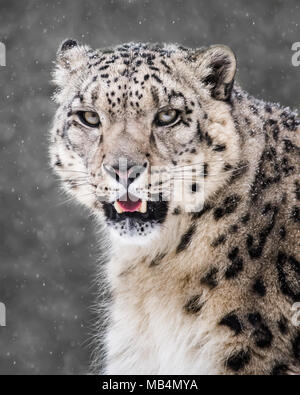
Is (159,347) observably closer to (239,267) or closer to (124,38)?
(239,267)

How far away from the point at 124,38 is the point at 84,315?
447 centimetres

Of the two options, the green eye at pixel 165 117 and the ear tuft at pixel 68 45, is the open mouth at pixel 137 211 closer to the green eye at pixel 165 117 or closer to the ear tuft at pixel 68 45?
the green eye at pixel 165 117

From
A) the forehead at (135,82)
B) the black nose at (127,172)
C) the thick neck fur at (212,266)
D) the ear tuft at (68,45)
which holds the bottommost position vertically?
the thick neck fur at (212,266)

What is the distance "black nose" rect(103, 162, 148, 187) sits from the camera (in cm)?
381

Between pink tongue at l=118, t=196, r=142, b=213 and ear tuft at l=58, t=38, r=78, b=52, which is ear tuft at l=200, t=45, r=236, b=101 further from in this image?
ear tuft at l=58, t=38, r=78, b=52

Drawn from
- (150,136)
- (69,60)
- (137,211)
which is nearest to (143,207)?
(137,211)

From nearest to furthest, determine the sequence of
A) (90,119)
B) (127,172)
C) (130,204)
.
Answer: (127,172), (130,204), (90,119)

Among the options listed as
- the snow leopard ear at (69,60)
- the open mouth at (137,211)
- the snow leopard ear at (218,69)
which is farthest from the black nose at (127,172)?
the snow leopard ear at (69,60)

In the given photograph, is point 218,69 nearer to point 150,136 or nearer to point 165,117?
point 165,117

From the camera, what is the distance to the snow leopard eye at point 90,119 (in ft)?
13.6

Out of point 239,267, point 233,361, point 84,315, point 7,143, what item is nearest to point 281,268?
point 239,267

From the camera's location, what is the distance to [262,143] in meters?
4.05

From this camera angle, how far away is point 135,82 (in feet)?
13.3

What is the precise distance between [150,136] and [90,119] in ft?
1.24
